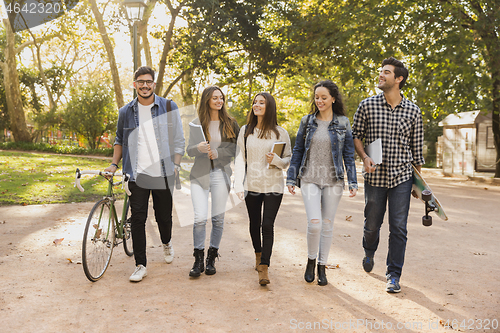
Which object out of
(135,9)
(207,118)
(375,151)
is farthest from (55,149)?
(375,151)

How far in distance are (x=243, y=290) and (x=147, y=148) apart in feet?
5.65

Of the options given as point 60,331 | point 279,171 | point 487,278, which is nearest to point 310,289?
point 279,171

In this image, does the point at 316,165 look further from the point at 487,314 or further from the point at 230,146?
the point at 487,314

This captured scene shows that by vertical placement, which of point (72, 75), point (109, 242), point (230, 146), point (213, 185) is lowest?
point (109, 242)

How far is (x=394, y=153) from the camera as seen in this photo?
442 centimetres

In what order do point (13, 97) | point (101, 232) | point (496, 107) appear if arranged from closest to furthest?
point (101, 232)
point (496, 107)
point (13, 97)

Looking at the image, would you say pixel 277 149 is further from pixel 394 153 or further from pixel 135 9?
pixel 135 9

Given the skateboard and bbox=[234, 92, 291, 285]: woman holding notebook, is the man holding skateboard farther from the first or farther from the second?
bbox=[234, 92, 291, 285]: woman holding notebook

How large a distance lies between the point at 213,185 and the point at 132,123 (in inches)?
41.3

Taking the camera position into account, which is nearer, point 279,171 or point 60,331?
point 60,331

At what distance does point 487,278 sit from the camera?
469 centimetres

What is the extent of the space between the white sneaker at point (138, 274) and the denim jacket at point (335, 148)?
1.69m

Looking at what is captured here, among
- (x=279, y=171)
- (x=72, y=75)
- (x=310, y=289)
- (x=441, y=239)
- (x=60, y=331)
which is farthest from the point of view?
(x=72, y=75)

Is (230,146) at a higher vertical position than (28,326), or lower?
higher
